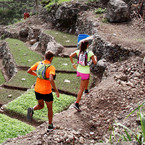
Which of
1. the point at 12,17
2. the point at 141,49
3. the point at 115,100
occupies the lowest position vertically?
the point at 12,17

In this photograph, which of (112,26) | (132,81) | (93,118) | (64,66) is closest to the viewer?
(93,118)

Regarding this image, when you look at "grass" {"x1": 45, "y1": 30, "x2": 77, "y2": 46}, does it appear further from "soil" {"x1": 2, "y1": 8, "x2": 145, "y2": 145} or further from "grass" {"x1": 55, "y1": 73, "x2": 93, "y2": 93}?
"soil" {"x1": 2, "y1": 8, "x2": 145, "y2": 145}

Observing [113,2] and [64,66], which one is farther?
[113,2]

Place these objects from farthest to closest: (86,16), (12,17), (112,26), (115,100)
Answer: (12,17), (86,16), (112,26), (115,100)

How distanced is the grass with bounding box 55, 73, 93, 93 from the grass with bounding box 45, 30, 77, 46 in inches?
175

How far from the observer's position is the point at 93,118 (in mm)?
5621

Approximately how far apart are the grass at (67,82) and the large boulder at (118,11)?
529cm

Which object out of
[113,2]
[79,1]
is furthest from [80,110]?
[79,1]

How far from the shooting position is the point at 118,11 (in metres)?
13.2

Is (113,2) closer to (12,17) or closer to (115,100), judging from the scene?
(115,100)

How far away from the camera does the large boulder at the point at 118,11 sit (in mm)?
13094

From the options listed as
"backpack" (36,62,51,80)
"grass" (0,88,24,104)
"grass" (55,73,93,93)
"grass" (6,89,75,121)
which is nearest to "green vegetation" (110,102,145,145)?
"backpack" (36,62,51,80)

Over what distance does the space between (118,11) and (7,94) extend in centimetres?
870

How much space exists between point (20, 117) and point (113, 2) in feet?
32.3
